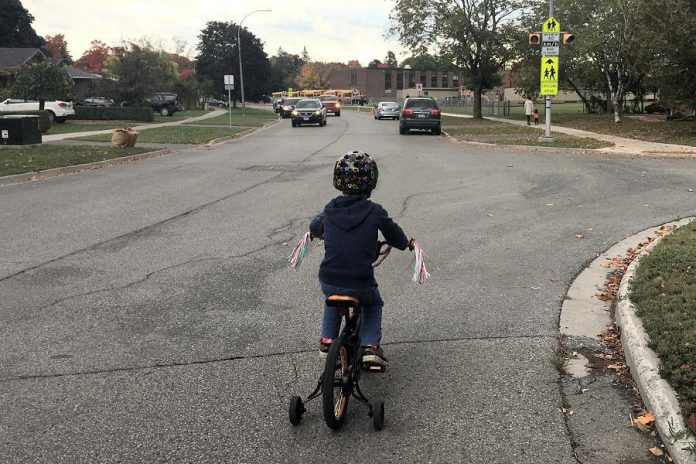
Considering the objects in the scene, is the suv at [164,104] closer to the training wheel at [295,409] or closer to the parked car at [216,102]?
the parked car at [216,102]

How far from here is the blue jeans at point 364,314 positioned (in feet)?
12.0

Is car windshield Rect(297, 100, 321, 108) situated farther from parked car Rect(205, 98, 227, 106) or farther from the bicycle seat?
parked car Rect(205, 98, 227, 106)

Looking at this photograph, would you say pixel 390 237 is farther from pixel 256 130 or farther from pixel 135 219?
pixel 256 130

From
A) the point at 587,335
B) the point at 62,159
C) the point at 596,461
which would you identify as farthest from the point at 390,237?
the point at 62,159

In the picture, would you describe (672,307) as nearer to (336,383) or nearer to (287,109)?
(336,383)

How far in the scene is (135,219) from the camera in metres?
9.40

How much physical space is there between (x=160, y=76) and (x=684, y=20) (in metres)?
33.2

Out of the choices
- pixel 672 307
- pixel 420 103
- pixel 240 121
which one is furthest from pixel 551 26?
pixel 240 121

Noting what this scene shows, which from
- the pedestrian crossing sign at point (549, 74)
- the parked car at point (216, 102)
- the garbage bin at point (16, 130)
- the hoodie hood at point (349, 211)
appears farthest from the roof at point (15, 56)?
the hoodie hood at point (349, 211)

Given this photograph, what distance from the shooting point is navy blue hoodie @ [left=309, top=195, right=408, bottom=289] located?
142 inches

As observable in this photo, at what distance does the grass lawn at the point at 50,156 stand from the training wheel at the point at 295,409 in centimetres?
1252

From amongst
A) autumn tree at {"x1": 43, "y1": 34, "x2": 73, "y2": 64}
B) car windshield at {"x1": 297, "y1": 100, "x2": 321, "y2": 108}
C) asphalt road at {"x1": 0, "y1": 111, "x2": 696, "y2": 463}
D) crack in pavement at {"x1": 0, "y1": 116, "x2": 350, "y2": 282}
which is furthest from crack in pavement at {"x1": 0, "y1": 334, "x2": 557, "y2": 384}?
autumn tree at {"x1": 43, "y1": 34, "x2": 73, "y2": 64}

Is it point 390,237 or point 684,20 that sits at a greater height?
point 684,20

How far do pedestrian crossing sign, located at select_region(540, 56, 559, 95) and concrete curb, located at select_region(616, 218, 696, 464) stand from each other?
18819 mm
